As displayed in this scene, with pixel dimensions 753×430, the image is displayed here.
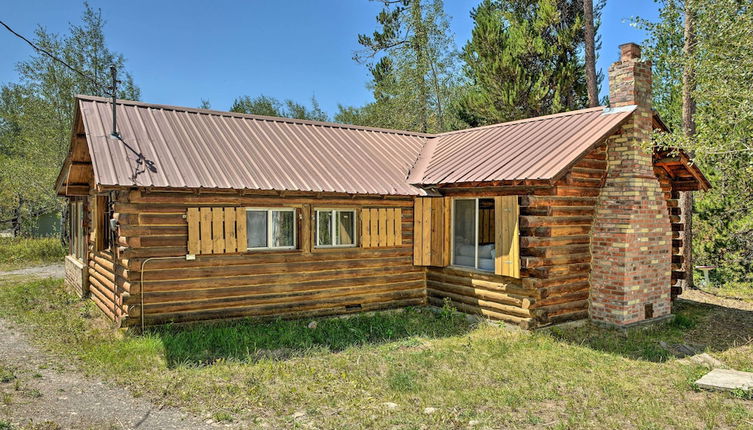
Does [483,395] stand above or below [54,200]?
below

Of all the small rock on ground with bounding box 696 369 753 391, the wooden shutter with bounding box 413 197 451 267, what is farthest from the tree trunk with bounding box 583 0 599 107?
the small rock on ground with bounding box 696 369 753 391

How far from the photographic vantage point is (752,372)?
782 cm

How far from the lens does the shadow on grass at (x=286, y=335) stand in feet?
27.1

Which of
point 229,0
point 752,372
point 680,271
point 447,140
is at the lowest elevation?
point 752,372

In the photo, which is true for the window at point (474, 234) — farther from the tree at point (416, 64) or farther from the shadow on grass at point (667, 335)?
the tree at point (416, 64)

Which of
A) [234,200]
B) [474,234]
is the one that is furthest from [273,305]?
[474,234]

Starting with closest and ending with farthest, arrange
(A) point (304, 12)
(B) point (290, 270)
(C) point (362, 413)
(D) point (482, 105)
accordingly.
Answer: (C) point (362, 413)
(B) point (290, 270)
(D) point (482, 105)
(A) point (304, 12)

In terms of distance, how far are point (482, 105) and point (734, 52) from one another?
453 inches

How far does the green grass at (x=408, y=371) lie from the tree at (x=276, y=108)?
116ft

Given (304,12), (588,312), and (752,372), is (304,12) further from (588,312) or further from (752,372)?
(752,372)

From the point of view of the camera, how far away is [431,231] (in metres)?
11.8

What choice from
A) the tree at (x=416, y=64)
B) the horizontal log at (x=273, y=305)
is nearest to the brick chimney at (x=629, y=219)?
the horizontal log at (x=273, y=305)

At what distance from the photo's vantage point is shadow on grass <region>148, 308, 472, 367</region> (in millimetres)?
8274

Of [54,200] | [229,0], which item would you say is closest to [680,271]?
[229,0]
